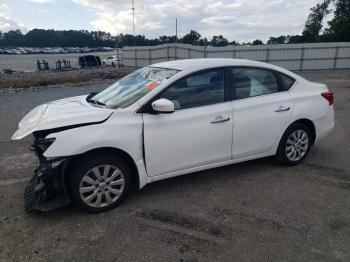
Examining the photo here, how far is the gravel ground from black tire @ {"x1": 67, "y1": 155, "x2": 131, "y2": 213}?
11cm

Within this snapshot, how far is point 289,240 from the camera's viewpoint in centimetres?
307

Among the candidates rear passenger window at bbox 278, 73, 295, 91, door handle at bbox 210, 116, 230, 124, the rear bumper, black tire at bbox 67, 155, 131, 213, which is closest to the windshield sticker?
door handle at bbox 210, 116, 230, 124

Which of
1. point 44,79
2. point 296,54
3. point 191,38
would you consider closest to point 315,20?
point 191,38

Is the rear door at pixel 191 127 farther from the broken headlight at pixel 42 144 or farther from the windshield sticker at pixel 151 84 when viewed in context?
the broken headlight at pixel 42 144

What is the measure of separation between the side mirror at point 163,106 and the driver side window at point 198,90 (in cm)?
23

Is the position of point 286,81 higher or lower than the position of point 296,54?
lower

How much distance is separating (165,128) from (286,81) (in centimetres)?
219

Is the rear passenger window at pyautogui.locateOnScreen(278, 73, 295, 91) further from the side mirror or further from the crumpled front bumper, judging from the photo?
the crumpled front bumper

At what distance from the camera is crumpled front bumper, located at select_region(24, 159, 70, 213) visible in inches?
131

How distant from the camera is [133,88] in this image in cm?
415

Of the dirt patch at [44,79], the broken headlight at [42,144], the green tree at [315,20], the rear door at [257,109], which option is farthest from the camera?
the green tree at [315,20]

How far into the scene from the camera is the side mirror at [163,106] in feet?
11.5

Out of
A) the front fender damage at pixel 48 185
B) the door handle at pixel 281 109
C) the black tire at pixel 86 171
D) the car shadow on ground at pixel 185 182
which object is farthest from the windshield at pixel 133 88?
the door handle at pixel 281 109

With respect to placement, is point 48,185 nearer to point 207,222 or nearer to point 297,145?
point 207,222
